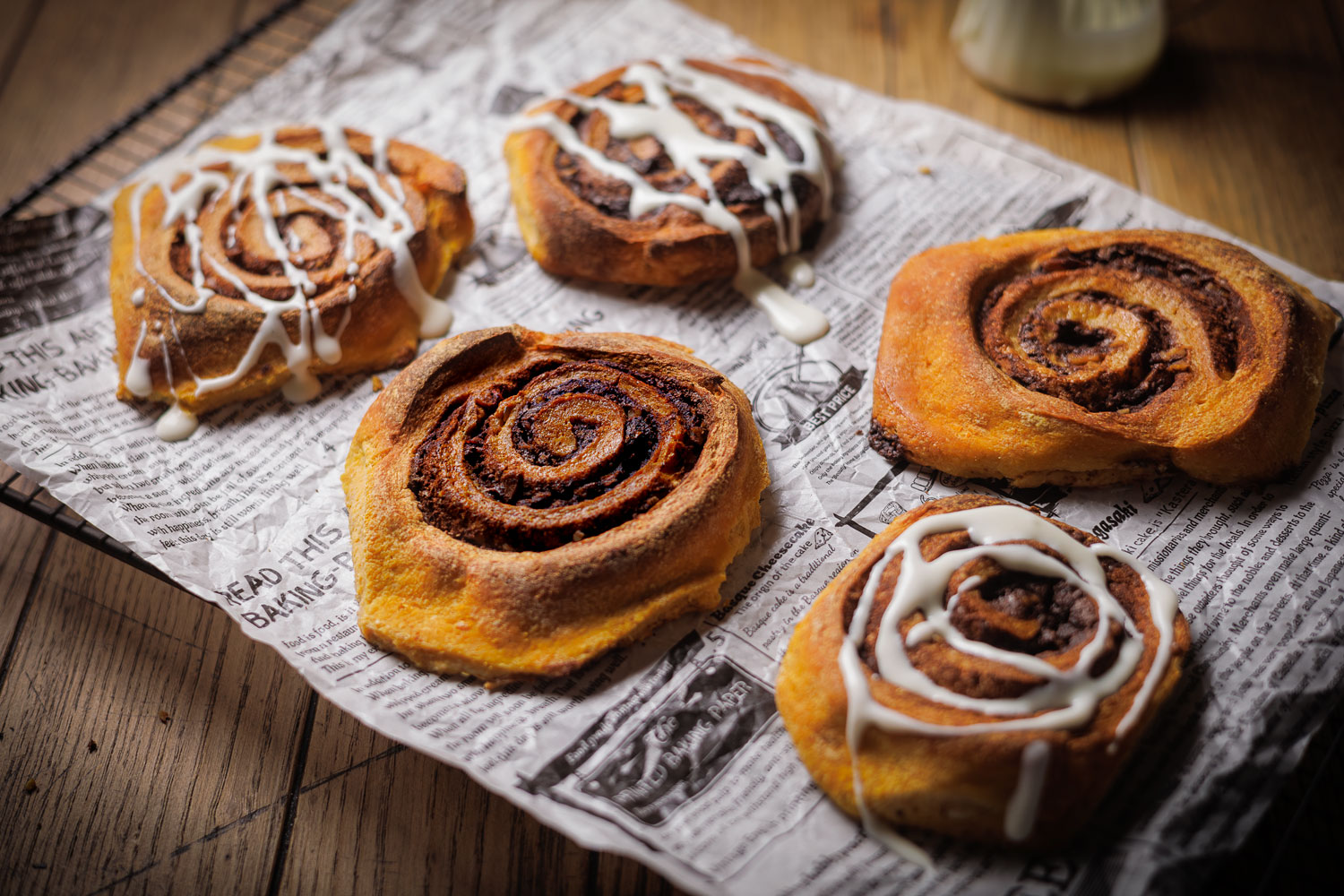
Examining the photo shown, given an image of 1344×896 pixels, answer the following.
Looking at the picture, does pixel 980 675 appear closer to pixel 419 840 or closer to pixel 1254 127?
pixel 419 840

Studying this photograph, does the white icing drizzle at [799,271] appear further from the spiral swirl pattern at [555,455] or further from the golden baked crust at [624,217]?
the spiral swirl pattern at [555,455]

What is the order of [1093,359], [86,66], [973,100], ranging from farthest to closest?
[86,66]
[973,100]
[1093,359]

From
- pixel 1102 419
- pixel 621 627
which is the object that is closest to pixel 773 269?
pixel 1102 419

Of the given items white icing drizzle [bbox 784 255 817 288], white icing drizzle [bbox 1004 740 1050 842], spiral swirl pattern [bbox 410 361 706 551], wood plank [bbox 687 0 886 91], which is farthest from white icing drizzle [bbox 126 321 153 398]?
wood plank [bbox 687 0 886 91]

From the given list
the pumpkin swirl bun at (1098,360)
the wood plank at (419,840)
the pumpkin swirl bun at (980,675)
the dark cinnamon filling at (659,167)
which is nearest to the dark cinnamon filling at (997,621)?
the pumpkin swirl bun at (980,675)

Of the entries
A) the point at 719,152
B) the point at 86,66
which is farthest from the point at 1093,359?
the point at 86,66

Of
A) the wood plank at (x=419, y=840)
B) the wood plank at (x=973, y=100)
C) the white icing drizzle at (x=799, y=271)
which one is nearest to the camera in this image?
the wood plank at (x=419, y=840)
